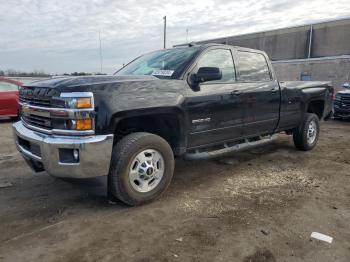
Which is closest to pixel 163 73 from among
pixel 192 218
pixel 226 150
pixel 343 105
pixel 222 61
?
pixel 222 61

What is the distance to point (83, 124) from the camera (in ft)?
11.0

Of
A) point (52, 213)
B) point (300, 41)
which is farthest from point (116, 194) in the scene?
point (300, 41)

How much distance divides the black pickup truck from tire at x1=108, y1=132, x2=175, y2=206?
0.04ft

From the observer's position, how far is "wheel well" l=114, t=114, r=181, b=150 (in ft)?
13.3

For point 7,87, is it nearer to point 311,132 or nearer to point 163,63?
point 163,63

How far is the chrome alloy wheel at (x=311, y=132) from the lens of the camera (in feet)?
22.2

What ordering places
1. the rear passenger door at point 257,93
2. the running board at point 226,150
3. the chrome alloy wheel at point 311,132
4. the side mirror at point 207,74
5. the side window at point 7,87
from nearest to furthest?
the side mirror at point 207,74, the running board at point 226,150, the rear passenger door at point 257,93, the chrome alloy wheel at point 311,132, the side window at point 7,87

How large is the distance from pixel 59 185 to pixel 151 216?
168cm

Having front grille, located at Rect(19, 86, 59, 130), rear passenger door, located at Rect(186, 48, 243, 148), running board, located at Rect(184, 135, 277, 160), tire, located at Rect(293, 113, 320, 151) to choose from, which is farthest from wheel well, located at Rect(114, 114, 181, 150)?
tire, located at Rect(293, 113, 320, 151)

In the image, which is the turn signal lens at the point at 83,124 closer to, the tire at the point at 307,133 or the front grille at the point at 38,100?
the front grille at the point at 38,100

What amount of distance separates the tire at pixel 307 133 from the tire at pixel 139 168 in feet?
11.8

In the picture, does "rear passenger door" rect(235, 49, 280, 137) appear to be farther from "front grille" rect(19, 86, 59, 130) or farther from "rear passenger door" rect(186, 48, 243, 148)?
"front grille" rect(19, 86, 59, 130)

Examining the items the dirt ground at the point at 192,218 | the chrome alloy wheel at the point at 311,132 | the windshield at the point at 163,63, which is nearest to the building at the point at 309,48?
the chrome alloy wheel at the point at 311,132

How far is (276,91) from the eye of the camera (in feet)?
18.9
